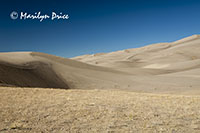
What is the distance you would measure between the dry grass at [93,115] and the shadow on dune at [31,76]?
475cm

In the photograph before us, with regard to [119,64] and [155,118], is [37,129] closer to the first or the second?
[155,118]

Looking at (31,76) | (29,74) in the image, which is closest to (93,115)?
(31,76)

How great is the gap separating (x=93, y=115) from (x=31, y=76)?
8.44m

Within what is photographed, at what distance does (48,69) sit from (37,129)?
35.4 ft

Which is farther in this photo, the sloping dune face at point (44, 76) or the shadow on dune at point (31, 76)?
the sloping dune face at point (44, 76)

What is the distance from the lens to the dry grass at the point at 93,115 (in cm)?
414

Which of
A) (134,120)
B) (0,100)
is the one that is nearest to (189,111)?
(134,120)

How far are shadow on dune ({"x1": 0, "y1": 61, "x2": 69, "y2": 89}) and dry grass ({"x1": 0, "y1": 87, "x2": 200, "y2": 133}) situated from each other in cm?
475

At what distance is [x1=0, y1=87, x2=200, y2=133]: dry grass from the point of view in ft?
13.6

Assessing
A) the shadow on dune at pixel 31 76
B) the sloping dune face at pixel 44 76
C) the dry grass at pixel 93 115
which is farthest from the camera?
the sloping dune face at pixel 44 76

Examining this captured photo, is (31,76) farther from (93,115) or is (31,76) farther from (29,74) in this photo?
(93,115)

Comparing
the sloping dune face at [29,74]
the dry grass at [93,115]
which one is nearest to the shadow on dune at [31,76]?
the sloping dune face at [29,74]

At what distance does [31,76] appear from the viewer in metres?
12.2

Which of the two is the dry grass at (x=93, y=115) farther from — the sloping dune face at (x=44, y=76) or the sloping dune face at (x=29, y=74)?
the sloping dune face at (x=44, y=76)
